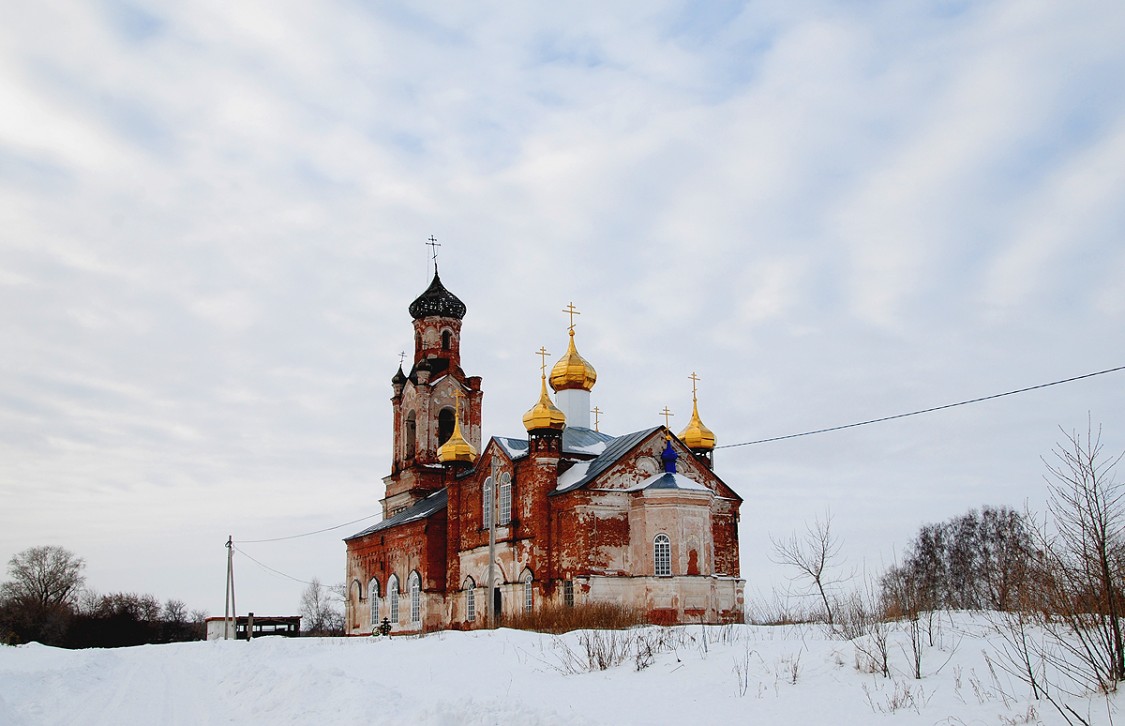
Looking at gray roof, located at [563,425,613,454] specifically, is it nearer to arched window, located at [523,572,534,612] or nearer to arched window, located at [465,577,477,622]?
arched window, located at [523,572,534,612]

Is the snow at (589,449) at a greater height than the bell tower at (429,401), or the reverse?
the bell tower at (429,401)

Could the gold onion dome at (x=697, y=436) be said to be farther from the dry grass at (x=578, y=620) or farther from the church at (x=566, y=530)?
the dry grass at (x=578, y=620)

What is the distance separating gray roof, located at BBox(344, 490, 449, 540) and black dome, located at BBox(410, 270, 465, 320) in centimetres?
907

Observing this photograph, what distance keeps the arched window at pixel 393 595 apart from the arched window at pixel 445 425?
7.31 metres

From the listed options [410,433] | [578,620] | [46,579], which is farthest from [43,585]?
[578,620]

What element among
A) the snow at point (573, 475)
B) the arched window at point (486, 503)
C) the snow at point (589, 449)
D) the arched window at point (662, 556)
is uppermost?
the snow at point (589, 449)

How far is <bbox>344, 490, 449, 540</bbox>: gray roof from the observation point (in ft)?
138

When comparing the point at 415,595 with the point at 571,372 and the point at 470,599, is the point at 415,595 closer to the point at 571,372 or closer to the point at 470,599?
the point at 470,599

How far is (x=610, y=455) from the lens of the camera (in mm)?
34312

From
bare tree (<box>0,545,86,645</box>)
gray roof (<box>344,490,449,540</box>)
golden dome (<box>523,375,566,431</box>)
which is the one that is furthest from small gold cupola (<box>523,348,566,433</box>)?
bare tree (<box>0,545,86,645</box>)

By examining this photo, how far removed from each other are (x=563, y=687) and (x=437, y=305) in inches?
1537

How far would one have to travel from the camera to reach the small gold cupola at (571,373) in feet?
129

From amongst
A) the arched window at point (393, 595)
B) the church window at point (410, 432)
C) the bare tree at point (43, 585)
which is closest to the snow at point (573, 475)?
the arched window at point (393, 595)

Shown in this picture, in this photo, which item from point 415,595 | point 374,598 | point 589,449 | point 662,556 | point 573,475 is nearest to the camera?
point 662,556
